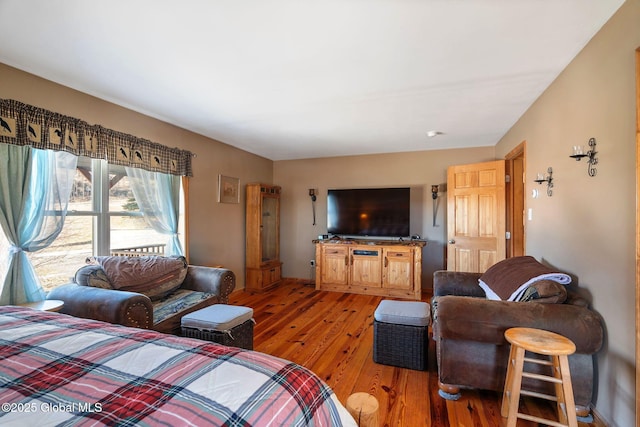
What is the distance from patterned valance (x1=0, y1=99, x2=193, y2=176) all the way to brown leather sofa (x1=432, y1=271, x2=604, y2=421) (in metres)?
3.15

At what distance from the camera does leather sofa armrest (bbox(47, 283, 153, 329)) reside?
1.99 meters

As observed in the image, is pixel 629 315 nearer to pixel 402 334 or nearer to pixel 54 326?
pixel 402 334

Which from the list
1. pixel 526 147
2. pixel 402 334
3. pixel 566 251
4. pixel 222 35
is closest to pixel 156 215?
pixel 222 35

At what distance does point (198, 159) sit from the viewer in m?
3.91

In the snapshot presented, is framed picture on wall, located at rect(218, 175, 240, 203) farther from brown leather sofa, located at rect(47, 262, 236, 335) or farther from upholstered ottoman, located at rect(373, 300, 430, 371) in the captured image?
upholstered ottoman, located at rect(373, 300, 430, 371)

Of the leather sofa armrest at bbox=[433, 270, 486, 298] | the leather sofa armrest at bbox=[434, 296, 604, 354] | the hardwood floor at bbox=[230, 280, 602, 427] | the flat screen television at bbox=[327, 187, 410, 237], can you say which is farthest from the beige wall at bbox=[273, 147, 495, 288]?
the leather sofa armrest at bbox=[434, 296, 604, 354]

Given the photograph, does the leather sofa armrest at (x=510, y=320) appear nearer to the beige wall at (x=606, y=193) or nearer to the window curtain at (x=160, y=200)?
the beige wall at (x=606, y=193)

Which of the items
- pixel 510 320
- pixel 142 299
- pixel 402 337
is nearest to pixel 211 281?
pixel 142 299

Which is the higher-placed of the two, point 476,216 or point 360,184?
point 360,184

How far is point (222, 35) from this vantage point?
1771 millimetres

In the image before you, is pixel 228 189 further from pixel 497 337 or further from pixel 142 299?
pixel 497 337

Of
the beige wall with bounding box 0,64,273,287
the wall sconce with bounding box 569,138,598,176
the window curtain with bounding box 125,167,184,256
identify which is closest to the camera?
the wall sconce with bounding box 569,138,598,176

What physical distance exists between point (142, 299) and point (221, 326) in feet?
1.97

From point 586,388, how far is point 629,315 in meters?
0.55
